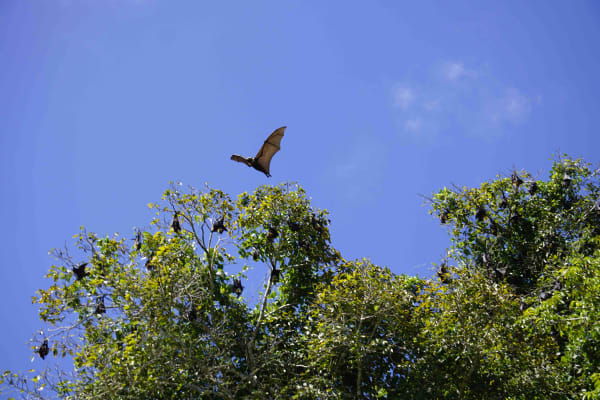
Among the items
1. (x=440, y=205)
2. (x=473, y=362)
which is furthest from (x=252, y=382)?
(x=440, y=205)

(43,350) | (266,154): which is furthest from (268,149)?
(43,350)

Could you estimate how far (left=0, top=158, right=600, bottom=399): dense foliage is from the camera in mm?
10062

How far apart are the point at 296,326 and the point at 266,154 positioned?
4.95 m

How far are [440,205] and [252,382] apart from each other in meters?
9.33

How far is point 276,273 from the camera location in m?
13.2

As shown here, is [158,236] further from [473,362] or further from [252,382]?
[473,362]

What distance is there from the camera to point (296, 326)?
12.8 metres

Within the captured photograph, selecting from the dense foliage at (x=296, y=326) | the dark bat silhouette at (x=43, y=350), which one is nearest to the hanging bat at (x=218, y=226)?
the dense foliage at (x=296, y=326)

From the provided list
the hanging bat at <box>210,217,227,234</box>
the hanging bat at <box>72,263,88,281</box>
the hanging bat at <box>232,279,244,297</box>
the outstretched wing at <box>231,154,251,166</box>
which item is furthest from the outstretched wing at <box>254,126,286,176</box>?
the hanging bat at <box>72,263,88,281</box>

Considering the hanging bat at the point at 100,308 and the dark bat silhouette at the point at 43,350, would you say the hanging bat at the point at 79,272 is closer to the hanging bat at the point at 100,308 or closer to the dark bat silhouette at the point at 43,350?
the hanging bat at the point at 100,308

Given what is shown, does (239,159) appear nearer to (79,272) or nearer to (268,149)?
(268,149)

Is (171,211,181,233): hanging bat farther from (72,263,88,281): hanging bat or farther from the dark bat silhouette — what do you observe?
the dark bat silhouette

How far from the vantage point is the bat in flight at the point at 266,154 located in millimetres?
14977

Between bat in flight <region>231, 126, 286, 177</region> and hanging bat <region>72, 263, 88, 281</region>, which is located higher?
bat in flight <region>231, 126, 286, 177</region>
